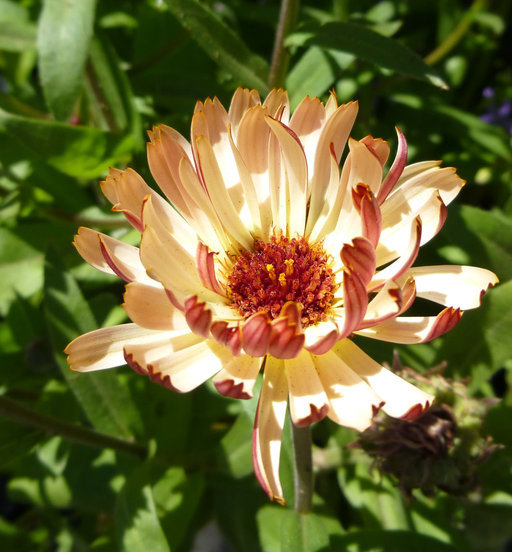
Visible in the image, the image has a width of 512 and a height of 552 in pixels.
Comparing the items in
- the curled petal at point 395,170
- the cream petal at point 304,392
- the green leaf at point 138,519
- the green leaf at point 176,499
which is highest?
the curled petal at point 395,170

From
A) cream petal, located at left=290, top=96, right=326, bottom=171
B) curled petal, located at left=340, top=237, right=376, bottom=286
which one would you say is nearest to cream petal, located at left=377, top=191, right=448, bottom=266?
curled petal, located at left=340, top=237, right=376, bottom=286

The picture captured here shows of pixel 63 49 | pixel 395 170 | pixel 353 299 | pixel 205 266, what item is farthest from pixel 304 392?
pixel 63 49

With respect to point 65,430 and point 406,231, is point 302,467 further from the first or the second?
point 65,430

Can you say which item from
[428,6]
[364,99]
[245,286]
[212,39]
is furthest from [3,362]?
[428,6]

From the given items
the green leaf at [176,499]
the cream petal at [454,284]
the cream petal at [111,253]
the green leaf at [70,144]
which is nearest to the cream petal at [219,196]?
the cream petal at [111,253]

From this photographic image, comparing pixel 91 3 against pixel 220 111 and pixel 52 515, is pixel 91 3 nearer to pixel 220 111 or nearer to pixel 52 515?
pixel 220 111

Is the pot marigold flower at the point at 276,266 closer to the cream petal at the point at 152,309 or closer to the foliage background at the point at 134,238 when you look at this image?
the cream petal at the point at 152,309
